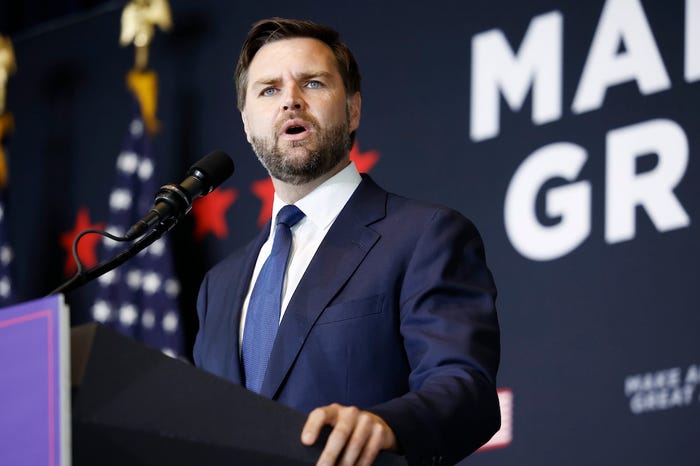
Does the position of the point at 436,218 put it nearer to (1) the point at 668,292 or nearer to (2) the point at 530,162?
(1) the point at 668,292

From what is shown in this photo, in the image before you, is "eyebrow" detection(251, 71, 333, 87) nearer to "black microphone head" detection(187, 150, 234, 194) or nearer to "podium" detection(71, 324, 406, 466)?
"black microphone head" detection(187, 150, 234, 194)

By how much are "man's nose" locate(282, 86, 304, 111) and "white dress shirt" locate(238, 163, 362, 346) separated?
0.16 m

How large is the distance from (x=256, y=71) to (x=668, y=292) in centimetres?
162

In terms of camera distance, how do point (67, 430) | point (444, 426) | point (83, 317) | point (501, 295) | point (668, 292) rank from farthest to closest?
1. point (83, 317)
2. point (501, 295)
3. point (668, 292)
4. point (444, 426)
5. point (67, 430)

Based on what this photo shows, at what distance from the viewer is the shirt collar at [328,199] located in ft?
7.63

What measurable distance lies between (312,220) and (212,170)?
Answer: 0.29 metres

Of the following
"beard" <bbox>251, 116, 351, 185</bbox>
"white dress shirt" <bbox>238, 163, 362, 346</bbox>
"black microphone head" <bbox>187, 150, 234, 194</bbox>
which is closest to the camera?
"black microphone head" <bbox>187, 150, 234, 194</bbox>

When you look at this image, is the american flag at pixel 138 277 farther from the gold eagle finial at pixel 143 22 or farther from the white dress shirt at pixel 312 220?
the white dress shirt at pixel 312 220

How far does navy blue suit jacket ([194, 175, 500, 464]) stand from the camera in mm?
1801

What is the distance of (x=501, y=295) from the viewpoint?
393 centimetres

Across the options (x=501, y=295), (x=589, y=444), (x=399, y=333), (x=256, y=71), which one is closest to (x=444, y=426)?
(x=399, y=333)

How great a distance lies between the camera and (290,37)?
255 cm

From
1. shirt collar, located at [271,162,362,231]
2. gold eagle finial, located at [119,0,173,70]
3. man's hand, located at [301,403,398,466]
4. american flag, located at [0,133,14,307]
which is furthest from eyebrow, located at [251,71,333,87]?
american flag, located at [0,133,14,307]

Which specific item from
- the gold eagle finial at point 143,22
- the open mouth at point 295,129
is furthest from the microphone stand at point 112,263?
the gold eagle finial at point 143,22
